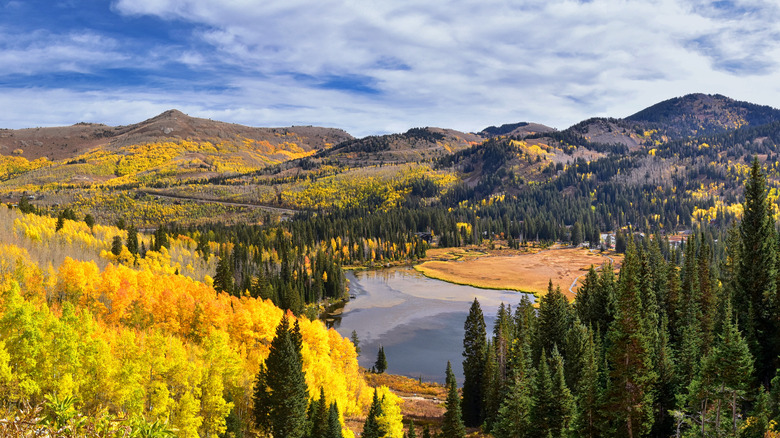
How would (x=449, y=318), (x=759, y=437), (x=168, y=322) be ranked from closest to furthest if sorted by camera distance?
1. (x=759, y=437)
2. (x=168, y=322)
3. (x=449, y=318)

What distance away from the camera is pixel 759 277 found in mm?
40031

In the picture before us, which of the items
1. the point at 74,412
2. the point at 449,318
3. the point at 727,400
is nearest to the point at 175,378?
the point at 74,412

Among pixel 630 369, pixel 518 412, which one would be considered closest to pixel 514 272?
pixel 518 412

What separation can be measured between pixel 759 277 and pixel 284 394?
139 feet

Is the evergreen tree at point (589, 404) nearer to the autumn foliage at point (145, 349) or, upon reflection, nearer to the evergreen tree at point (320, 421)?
the evergreen tree at point (320, 421)

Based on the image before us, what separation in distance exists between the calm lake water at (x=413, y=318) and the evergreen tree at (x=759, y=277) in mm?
51341

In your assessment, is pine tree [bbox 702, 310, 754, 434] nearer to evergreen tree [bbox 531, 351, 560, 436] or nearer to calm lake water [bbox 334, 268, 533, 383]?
evergreen tree [bbox 531, 351, 560, 436]

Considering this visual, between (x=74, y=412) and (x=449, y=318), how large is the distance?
112m

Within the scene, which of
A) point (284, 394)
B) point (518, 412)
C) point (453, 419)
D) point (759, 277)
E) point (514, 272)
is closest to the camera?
point (759, 277)

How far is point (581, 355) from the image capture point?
4700 centimetres

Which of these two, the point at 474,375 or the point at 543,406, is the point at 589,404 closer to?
the point at 543,406

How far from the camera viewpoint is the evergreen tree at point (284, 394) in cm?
4365

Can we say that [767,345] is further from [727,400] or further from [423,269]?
[423,269]

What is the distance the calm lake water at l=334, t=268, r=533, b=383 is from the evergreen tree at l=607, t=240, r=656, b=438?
4983 cm
